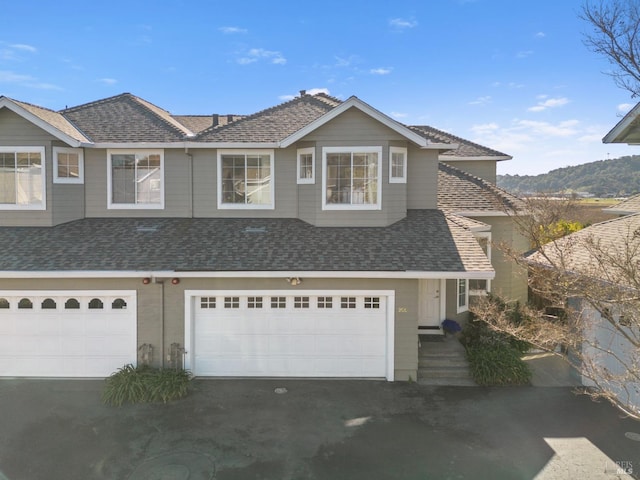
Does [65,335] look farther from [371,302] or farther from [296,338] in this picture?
[371,302]

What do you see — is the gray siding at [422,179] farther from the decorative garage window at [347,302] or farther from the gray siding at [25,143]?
the gray siding at [25,143]

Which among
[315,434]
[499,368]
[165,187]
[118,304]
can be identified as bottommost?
[315,434]

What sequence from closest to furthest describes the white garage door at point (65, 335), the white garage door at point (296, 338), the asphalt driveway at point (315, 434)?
1. the asphalt driveway at point (315, 434)
2. the white garage door at point (65, 335)
3. the white garage door at point (296, 338)

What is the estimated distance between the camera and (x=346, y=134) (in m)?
11.9

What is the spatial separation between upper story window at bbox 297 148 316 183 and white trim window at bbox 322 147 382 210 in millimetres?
370

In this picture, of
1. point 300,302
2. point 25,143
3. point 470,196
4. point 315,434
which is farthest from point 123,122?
point 470,196

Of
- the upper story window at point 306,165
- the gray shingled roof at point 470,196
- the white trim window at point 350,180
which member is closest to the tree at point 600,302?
the gray shingled roof at point 470,196

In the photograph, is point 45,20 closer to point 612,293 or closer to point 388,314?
point 388,314

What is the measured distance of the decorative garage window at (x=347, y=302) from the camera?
34.9 ft

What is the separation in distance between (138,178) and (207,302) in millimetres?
4985

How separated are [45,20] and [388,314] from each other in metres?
13.5

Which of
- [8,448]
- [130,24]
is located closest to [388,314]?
[8,448]

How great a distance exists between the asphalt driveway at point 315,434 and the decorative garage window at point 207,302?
1.90 metres

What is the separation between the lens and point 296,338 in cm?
1059
